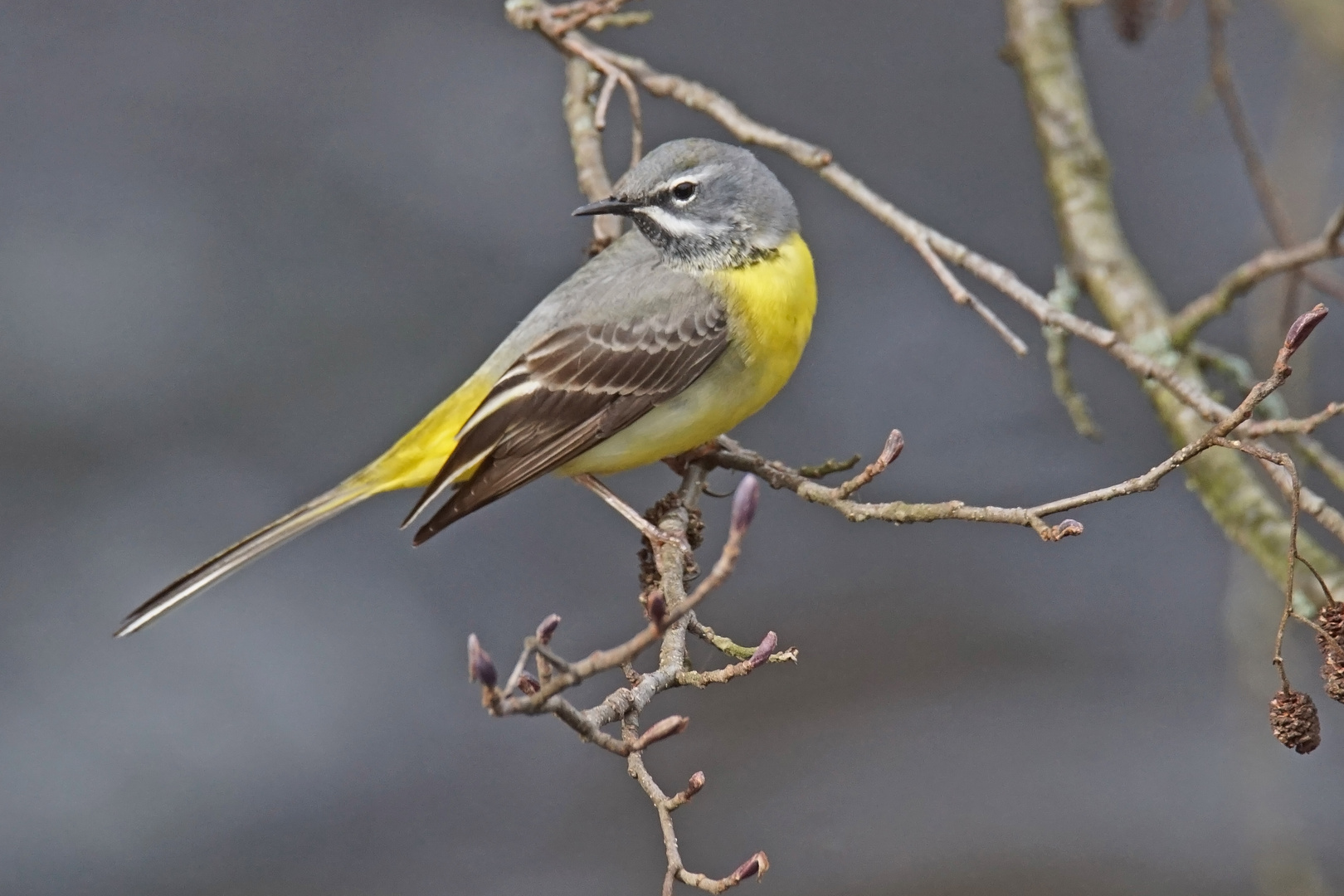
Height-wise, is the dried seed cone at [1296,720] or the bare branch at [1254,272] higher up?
the bare branch at [1254,272]

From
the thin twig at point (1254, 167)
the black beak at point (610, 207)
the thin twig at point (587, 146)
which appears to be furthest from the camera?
the thin twig at point (587, 146)

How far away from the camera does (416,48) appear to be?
9.84 meters

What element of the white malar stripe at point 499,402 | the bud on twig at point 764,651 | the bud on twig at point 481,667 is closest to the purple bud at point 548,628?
the bud on twig at point 481,667

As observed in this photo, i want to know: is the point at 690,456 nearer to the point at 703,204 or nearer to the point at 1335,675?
the point at 703,204

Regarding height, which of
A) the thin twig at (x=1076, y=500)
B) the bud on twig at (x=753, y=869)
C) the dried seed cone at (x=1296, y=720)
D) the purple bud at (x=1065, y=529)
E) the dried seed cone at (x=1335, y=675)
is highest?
the thin twig at (x=1076, y=500)

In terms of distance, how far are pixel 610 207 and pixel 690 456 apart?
0.92m

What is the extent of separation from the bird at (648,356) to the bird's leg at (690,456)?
0.08 m

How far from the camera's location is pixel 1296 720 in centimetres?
301

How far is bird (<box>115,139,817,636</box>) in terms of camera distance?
15.5 ft

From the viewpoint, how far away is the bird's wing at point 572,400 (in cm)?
473

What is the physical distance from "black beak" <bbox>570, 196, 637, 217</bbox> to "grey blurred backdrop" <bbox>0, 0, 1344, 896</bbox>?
2866 millimetres

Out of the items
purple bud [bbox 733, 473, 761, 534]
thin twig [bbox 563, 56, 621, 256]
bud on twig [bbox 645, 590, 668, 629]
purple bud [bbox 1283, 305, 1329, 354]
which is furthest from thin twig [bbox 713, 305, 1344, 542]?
thin twig [bbox 563, 56, 621, 256]

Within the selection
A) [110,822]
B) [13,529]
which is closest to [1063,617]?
[110,822]

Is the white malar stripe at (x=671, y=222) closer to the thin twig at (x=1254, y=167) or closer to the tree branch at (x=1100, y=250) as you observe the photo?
the tree branch at (x=1100, y=250)
